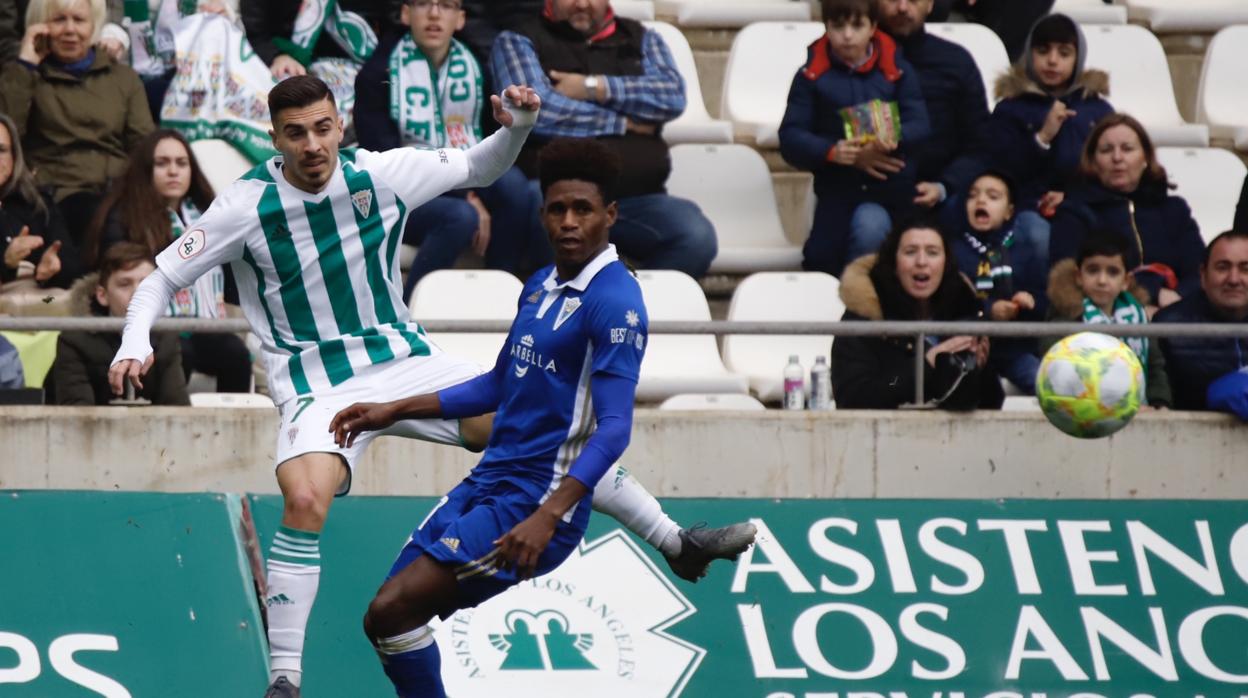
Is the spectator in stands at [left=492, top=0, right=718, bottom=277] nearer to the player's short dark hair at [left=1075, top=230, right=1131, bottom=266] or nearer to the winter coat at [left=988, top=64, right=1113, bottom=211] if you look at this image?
the winter coat at [left=988, top=64, right=1113, bottom=211]

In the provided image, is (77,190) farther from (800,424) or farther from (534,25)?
(800,424)

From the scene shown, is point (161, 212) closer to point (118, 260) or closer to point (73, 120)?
point (118, 260)

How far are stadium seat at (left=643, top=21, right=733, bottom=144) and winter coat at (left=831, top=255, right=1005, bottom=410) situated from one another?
2165 mm

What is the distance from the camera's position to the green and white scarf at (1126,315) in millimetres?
9398

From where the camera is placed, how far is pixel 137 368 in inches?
271

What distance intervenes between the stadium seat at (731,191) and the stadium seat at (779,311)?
0.66 meters

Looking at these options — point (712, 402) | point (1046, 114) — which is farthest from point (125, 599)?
point (1046, 114)

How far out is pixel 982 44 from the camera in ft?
38.6

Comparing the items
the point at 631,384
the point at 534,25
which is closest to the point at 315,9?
the point at 534,25

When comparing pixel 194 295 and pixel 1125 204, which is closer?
pixel 194 295

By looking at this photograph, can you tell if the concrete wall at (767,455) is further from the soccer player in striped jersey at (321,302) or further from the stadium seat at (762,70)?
the stadium seat at (762,70)

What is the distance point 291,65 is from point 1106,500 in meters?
4.46

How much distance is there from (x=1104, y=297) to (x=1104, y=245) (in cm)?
23

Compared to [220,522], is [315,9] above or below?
above
